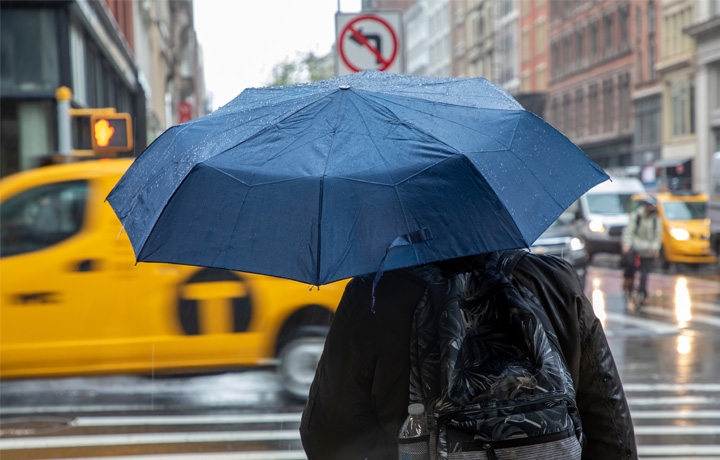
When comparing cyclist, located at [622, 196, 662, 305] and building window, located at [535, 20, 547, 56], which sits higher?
building window, located at [535, 20, 547, 56]

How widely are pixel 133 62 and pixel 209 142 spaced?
25421 millimetres

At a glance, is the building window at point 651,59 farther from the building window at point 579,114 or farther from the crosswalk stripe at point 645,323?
the crosswalk stripe at point 645,323

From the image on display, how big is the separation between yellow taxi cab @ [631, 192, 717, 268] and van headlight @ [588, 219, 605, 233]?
4.34ft

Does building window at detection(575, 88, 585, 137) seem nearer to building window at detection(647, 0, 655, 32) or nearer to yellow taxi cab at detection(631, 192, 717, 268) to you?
building window at detection(647, 0, 655, 32)

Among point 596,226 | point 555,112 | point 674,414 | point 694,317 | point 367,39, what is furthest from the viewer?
point 555,112

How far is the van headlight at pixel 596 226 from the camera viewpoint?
26.5 meters

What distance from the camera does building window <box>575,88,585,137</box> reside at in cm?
6353

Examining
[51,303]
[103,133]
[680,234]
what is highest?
[103,133]

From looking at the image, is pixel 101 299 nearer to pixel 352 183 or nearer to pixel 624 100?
pixel 352 183

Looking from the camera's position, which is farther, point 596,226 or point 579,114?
point 579,114

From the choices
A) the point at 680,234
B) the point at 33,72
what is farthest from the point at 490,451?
the point at 680,234

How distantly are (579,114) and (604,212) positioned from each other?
125 ft

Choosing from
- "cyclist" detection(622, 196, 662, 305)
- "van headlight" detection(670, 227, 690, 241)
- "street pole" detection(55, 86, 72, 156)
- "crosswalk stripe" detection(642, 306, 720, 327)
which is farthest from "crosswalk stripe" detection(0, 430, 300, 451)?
"van headlight" detection(670, 227, 690, 241)

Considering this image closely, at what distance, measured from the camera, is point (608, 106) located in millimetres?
60781
